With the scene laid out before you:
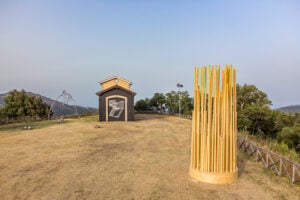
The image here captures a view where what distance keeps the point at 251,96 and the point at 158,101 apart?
59.3ft

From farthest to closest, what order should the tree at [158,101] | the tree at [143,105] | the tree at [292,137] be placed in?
the tree at [143,105]
the tree at [158,101]
the tree at [292,137]

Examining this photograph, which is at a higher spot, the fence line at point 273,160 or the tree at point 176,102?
the tree at point 176,102

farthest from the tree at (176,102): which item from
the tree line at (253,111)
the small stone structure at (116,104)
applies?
the small stone structure at (116,104)

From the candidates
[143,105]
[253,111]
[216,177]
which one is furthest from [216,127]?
[143,105]

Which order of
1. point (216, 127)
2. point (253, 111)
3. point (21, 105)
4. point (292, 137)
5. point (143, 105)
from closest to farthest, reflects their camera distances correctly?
point (216, 127) → point (292, 137) → point (253, 111) → point (21, 105) → point (143, 105)

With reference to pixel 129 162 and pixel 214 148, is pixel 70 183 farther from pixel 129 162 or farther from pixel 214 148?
pixel 214 148

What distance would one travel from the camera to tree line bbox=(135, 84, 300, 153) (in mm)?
22855

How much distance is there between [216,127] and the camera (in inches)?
250

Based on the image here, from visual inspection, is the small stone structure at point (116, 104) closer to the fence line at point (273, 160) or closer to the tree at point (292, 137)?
the fence line at point (273, 160)

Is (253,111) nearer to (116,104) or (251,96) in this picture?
(251,96)

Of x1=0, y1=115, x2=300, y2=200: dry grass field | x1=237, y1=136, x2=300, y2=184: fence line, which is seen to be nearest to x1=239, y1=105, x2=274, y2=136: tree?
x1=237, y1=136, x2=300, y2=184: fence line

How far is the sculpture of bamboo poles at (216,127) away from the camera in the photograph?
6.34 metres

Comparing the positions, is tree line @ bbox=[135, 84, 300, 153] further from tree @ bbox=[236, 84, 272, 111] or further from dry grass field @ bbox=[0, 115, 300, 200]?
dry grass field @ bbox=[0, 115, 300, 200]

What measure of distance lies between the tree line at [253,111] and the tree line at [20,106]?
59.7 feet
